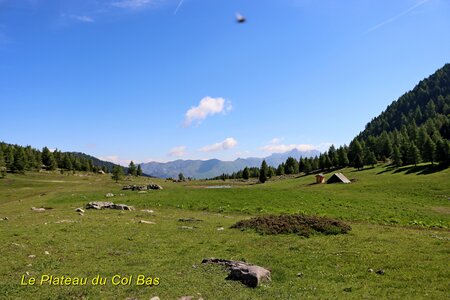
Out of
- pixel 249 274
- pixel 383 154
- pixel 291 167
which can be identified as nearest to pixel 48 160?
pixel 291 167

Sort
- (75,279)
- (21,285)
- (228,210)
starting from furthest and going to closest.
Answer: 1. (228,210)
2. (75,279)
3. (21,285)

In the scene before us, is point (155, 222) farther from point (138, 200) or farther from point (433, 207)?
point (433, 207)

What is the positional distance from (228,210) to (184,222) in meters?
12.7

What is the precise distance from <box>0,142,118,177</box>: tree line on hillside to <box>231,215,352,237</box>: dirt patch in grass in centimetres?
12871

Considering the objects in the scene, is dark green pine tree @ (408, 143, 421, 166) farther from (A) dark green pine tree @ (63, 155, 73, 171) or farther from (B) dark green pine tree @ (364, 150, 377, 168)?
(A) dark green pine tree @ (63, 155, 73, 171)

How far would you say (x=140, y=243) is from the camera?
2586cm

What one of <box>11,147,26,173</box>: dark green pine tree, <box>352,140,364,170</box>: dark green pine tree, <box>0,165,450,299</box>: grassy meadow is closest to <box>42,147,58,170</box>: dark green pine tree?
<box>11,147,26,173</box>: dark green pine tree

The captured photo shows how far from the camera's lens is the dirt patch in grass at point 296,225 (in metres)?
29.4

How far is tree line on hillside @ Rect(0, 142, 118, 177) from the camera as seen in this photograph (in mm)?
143625

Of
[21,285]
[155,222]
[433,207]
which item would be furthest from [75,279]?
[433,207]

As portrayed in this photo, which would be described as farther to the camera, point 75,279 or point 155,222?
point 155,222

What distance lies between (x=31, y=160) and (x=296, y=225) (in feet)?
529

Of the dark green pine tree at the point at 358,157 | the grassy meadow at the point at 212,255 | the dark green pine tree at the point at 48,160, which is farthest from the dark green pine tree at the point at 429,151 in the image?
the dark green pine tree at the point at 48,160

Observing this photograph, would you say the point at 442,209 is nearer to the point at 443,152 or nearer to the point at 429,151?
the point at 443,152
